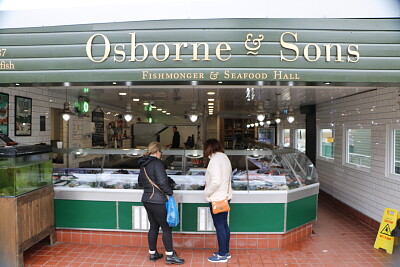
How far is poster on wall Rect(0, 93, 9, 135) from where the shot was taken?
5668mm

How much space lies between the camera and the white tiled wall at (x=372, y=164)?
5.77m

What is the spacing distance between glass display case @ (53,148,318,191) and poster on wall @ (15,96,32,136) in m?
1.36

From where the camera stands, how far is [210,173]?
4.20m

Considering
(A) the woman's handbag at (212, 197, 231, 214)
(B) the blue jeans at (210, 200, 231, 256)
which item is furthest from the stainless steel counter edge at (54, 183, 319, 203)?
(A) the woman's handbag at (212, 197, 231, 214)

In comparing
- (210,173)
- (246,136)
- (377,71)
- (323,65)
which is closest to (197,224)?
(210,173)

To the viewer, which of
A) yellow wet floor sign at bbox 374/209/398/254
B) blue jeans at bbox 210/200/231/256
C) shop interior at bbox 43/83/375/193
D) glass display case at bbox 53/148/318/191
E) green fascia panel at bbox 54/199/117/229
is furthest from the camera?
shop interior at bbox 43/83/375/193

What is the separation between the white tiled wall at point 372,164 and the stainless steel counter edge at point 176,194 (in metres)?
2.28

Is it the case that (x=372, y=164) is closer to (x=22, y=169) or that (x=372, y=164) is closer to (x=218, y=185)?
(x=218, y=185)

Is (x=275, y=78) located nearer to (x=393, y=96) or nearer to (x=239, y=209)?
(x=239, y=209)

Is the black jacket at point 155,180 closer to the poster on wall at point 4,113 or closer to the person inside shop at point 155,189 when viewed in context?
the person inside shop at point 155,189

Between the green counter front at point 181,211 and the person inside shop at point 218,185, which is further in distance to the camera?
the green counter front at point 181,211

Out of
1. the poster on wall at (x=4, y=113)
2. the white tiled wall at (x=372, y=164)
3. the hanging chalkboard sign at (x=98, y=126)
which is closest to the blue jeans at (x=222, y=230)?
the white tiled wall at (x=372, y=164)

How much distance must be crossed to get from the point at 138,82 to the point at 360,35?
3.15 meters

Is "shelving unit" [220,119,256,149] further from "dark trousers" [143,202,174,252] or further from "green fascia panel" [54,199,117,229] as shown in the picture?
"dark trousers" [143,202,174,252]
